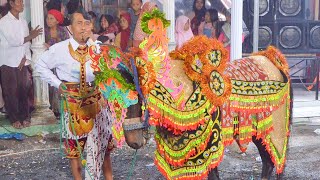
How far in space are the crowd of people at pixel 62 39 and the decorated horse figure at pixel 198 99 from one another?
102cm

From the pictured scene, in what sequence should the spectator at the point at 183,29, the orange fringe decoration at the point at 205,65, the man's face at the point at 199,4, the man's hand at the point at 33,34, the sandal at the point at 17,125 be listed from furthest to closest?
the man's face at the point at 199,4 < the spectator at the point at 183,29 < the man's hand at the point at 33,34 < the sandal at the point at 17,125 < the orange fringe decoration at the point at 205,65

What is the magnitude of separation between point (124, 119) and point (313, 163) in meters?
3.74

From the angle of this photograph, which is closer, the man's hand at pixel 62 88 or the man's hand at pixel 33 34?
the man's hand at pixel 62 88

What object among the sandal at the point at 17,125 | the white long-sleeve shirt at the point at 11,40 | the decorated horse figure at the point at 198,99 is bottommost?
the sandal at the point at 17,125

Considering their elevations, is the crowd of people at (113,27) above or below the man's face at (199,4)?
below

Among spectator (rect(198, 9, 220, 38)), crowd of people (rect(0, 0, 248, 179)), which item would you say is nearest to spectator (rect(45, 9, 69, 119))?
crowd of people (rect(0, 0, 248, 179))

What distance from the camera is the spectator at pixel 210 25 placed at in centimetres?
983

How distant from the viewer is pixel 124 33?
9.28m

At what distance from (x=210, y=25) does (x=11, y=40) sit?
402cm

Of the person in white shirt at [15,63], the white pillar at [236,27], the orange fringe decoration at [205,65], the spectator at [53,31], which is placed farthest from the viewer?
the spectator at [53,31]

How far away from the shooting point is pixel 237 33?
8422 millimetres

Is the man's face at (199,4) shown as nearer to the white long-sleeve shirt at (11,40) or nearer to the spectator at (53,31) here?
the spectator at (53,31)

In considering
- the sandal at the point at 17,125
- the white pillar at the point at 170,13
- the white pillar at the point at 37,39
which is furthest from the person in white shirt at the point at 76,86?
the white pillar at the point at 170,13

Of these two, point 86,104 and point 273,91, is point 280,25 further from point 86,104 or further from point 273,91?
point 86,104
